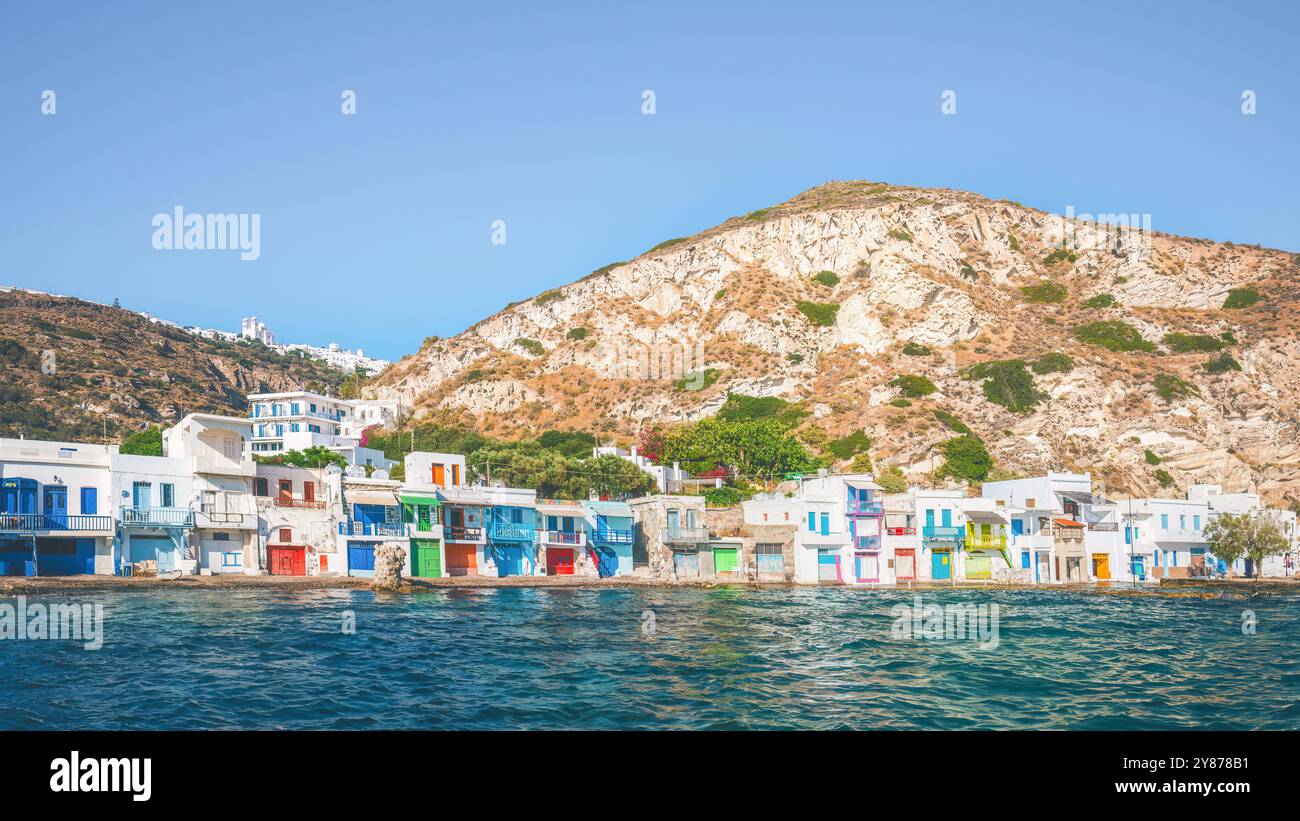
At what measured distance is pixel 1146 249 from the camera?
461 ft

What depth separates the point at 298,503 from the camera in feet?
174

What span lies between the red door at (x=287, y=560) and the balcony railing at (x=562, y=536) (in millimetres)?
13657

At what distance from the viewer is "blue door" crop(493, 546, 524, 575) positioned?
192ft

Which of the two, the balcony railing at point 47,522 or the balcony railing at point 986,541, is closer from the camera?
the balcony railing at point 47,522

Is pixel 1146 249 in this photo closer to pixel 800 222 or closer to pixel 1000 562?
pixel 800 222

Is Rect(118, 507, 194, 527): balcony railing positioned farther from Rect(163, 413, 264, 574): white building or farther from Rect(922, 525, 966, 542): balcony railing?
Rect(922, 525, 966, 542): balcony railing

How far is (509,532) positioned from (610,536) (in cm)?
677

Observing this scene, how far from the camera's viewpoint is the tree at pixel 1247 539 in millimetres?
68938

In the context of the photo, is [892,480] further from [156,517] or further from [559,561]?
[156,517]

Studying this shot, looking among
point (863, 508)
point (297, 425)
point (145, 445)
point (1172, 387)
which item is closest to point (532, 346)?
point (297, 425)

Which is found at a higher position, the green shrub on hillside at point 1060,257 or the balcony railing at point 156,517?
the green shrub on hillside at point 1060,257

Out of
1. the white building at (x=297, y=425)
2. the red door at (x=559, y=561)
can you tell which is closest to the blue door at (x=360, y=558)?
the red door at (x=559, y=561)

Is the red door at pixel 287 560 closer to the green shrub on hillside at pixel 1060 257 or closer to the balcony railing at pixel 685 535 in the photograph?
the balcony railing at pixel 685 535
